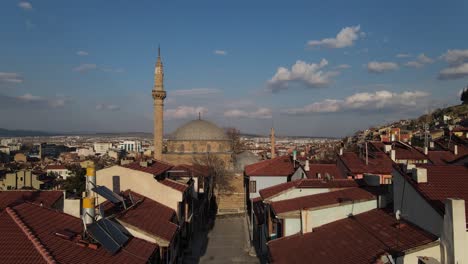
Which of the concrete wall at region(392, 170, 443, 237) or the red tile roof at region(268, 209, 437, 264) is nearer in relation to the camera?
the concrete wall at region(392, 170, 443, 237)

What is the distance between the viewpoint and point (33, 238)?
926cm

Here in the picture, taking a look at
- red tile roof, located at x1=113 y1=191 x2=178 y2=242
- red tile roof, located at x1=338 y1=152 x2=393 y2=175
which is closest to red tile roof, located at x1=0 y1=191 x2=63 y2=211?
red tile roof, located at x1=113 y1=191 x2=178 y2=242

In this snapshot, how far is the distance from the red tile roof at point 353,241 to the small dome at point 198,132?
4175 cm

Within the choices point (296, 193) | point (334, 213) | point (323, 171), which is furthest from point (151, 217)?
point (323, 171)

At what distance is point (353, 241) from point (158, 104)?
39802mm

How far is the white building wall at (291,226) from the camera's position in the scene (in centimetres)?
1520

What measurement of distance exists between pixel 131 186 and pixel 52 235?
9367 mm

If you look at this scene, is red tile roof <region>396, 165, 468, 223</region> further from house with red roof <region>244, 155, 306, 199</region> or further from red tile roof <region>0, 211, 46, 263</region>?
house with red roof <region>244, 155, 306, 199</region>

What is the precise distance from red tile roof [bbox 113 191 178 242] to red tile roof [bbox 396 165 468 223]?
25.1ft

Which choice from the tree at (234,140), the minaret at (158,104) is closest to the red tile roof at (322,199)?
the minaret at (158,104)

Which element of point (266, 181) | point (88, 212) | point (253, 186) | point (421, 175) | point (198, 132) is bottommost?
point (253, 186)

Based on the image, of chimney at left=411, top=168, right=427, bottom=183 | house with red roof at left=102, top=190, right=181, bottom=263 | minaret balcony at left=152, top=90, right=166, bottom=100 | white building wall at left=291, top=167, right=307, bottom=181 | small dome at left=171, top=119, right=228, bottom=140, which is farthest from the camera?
Answer: small dome at left=171, top=119, right=228, bottom=140

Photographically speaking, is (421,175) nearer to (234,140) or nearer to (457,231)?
(457,231)

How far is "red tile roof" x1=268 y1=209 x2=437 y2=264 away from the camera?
10312 mm
